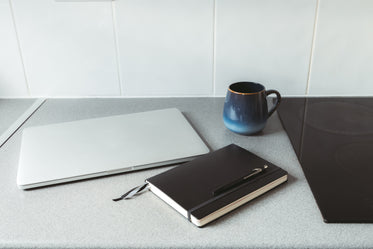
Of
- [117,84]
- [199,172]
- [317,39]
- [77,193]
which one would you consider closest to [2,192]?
[77,193]

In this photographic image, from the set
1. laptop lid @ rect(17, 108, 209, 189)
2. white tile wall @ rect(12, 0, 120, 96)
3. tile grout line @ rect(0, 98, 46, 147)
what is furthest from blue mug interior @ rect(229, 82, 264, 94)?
tile grout line @ rect(0, 98, 46, 147)

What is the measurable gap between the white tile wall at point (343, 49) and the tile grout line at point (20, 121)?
88 cm

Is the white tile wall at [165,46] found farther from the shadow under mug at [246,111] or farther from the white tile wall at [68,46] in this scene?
the shadow under mug at [246,111]

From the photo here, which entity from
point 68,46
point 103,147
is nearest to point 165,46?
point 68,46

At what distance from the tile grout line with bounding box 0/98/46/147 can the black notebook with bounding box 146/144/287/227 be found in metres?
0.45

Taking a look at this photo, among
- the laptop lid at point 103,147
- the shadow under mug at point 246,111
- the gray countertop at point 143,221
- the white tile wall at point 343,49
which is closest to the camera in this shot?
the gray countertop at point 143,221

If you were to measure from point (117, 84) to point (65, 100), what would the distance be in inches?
7.0

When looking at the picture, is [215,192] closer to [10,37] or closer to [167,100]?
[167,100]

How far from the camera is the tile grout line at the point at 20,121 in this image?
921mm

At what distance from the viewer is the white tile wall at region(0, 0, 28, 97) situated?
106 cm

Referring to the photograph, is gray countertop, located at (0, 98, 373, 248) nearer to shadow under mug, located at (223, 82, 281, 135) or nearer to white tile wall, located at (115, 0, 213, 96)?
shadow under mug, located at (223, 82, 281, 135)

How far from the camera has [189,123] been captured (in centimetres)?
96

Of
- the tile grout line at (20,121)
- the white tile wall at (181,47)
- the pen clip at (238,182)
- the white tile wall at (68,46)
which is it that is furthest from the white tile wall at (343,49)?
the tile grout line at (20,121)

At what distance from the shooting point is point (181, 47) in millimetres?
1103
